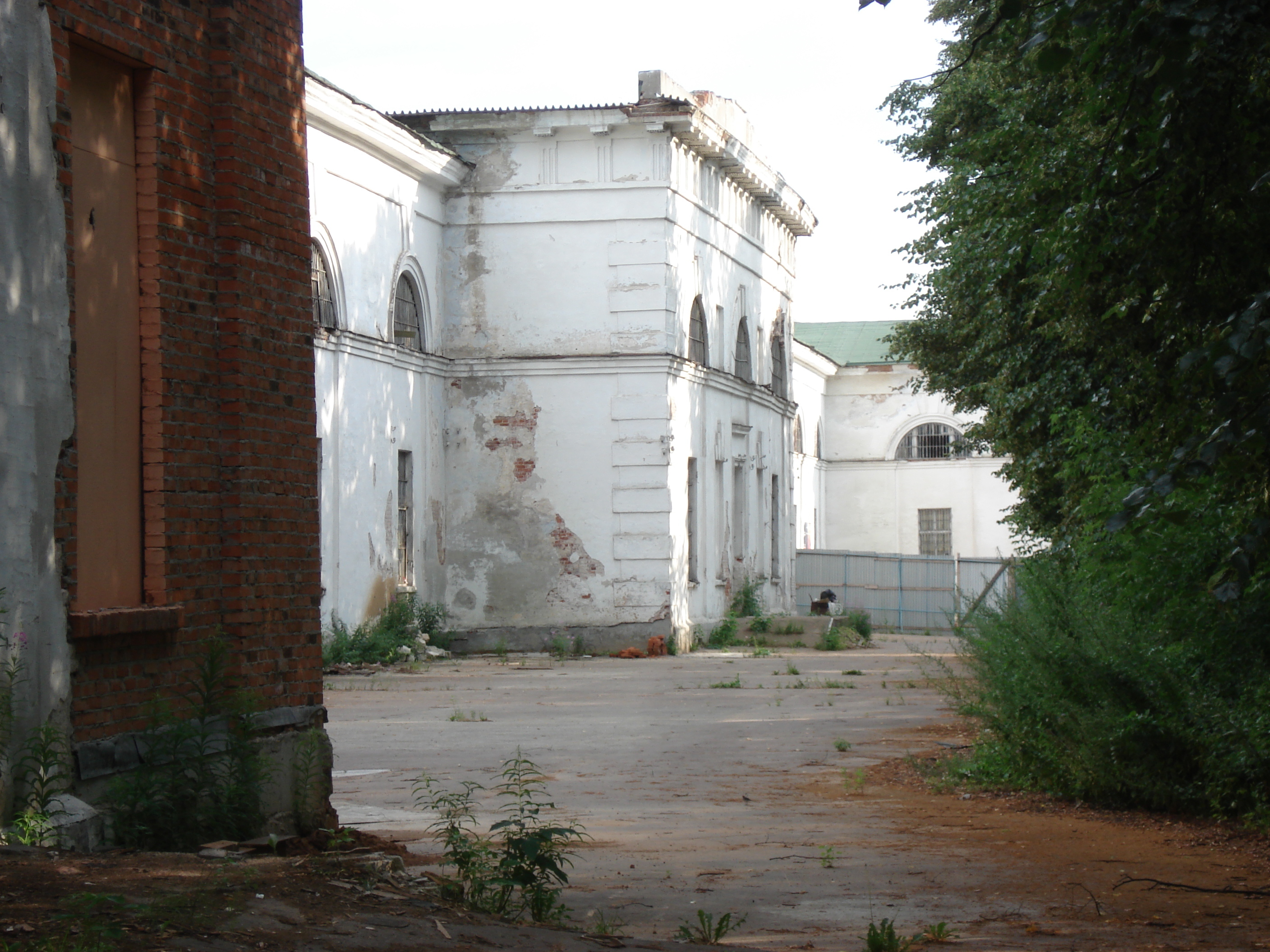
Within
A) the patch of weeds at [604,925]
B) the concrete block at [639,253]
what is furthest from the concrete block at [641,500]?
the patch of weeds at [604,925]

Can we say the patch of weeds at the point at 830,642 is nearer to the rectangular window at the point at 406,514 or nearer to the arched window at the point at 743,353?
the arched window at the point at 743,353

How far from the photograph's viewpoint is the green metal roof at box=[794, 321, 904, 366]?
56.7m

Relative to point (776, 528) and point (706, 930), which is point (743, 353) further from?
point (706, 930)

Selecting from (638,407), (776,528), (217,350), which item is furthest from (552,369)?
(217,350)

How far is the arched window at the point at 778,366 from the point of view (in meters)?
37.2

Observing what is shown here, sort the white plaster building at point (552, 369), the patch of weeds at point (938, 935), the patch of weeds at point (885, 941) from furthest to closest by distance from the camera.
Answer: the white plaster building at point (552, 369) < the patch of weeds at point (938, 935) < the patch of weeds at point (885, 941)

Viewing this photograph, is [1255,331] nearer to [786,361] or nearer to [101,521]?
[101,521]

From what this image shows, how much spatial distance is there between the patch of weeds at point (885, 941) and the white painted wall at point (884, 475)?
4527 centimetres

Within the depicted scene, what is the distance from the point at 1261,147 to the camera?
24.6 feet

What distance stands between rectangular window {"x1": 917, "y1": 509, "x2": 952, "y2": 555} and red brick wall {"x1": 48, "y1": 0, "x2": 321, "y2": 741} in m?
45.6

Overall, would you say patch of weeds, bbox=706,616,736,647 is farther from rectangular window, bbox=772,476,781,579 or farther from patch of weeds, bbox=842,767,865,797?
patch of weeds, bbox=842,767,865,797

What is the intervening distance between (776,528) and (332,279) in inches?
651

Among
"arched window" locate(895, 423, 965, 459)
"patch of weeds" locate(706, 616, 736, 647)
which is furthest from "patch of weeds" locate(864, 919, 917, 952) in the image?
"arched window" locate(895, 423, 965, 459)

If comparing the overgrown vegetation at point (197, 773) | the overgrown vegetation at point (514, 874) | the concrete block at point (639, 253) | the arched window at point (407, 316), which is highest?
the concrete block at point (639, 253)
